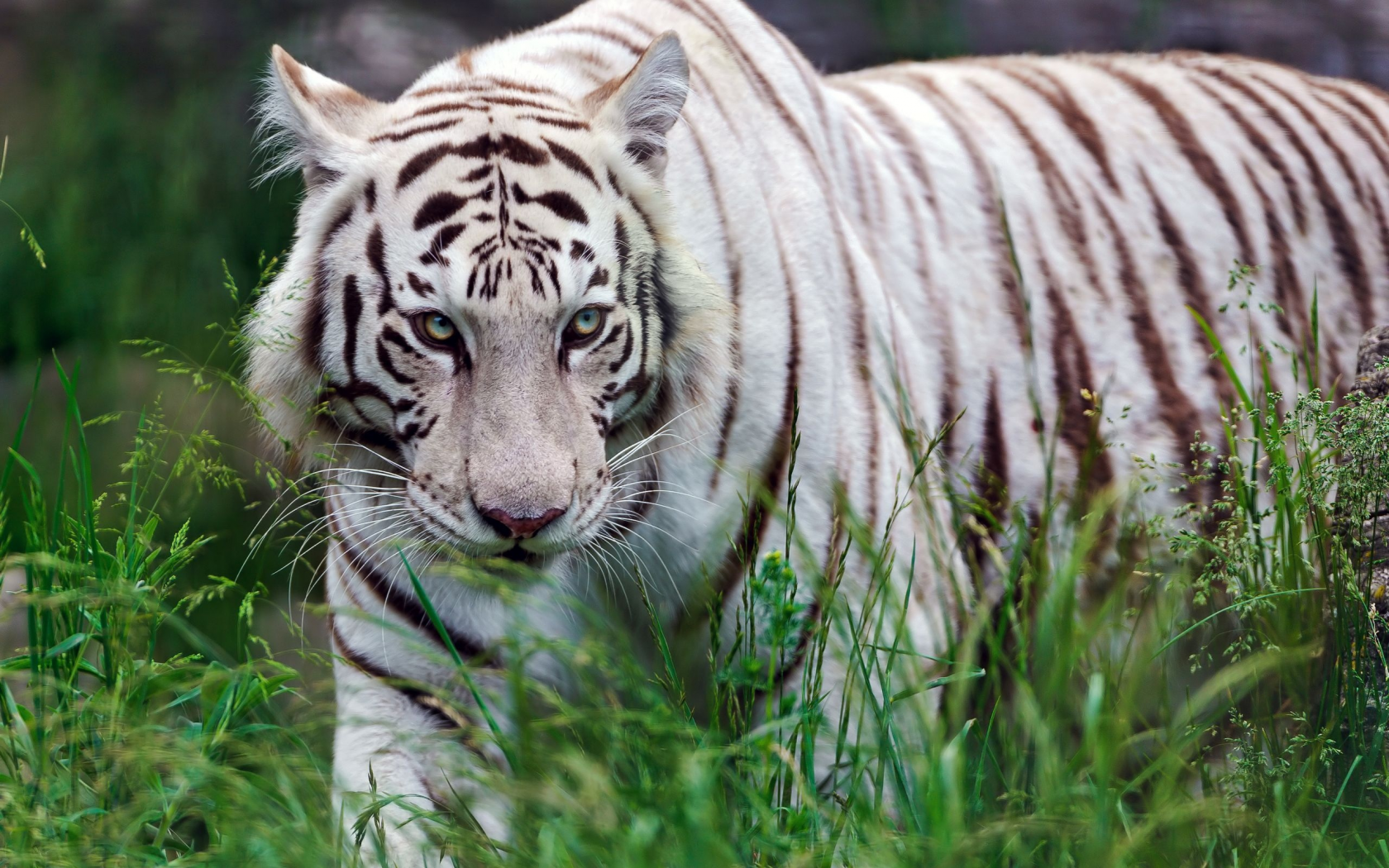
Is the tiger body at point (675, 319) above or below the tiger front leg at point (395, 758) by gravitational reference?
Result: above

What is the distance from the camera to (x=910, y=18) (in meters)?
4.23

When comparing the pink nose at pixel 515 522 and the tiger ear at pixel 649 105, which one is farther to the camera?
the tiger ear at pixel 649 105

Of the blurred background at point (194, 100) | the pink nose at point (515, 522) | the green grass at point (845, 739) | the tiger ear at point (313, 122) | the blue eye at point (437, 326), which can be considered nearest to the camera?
the green grass at point (845, 739)

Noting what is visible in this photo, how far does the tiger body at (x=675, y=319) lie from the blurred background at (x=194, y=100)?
1.50 metres

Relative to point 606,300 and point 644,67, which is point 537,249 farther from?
point 644,67

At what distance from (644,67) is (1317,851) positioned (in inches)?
52.7

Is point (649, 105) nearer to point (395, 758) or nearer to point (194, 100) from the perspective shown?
point (395, 758)

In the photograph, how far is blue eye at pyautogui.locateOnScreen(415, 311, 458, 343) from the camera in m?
1.84

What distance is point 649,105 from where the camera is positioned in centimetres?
199

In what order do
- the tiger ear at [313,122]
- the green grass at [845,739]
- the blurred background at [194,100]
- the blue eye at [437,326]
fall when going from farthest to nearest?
the blurred background at [194,100] → the tiger ear at [313,122] → the blue eye at [437,326] → the green grass at [845,739]

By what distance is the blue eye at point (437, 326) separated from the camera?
1.84m

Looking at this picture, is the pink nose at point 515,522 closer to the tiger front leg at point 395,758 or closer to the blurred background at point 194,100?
the tiger front leg at point 395,758

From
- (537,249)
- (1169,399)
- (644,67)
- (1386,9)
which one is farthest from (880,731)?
(1386,9)

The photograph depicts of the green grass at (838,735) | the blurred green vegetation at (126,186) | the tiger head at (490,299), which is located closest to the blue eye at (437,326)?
the tiger head at (490,299)
